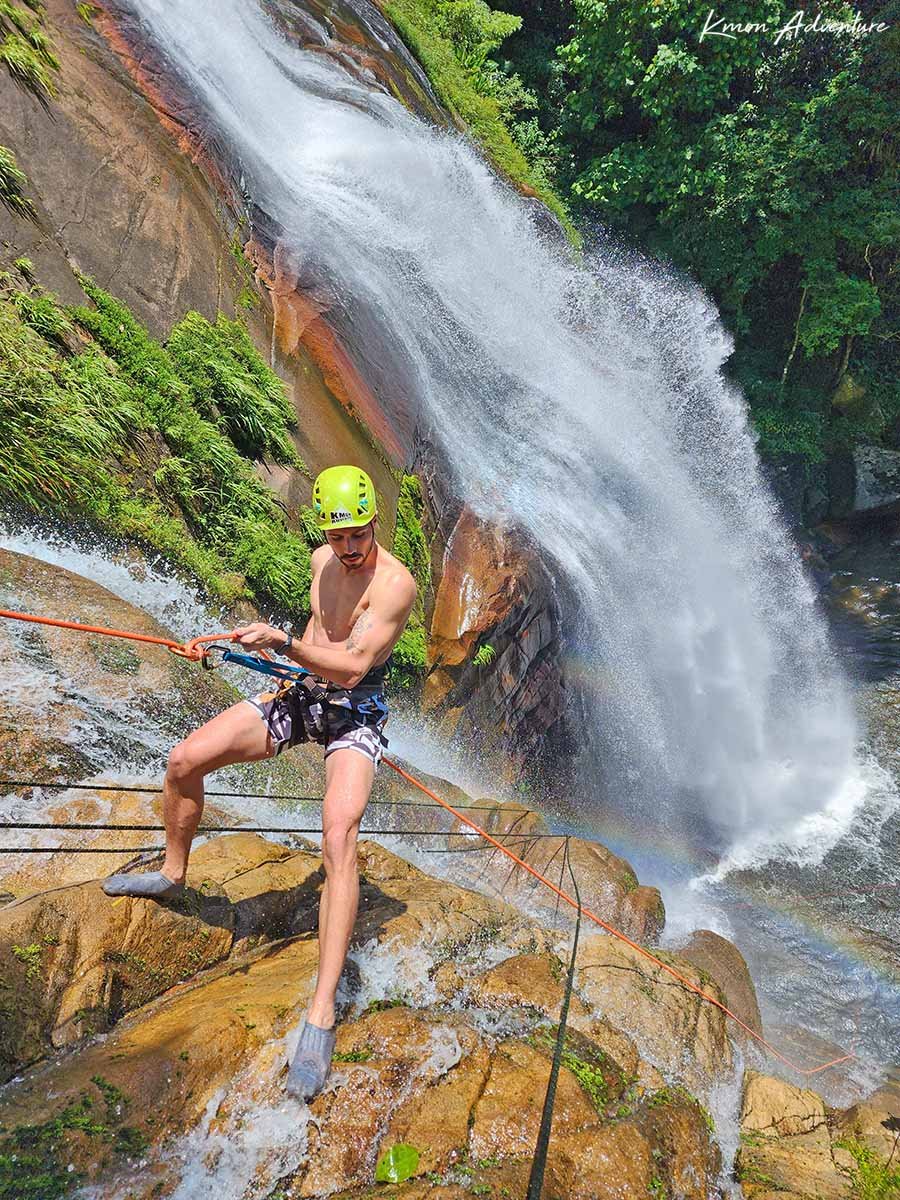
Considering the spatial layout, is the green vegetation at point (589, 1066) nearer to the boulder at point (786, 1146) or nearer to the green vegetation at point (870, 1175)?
the boulder at point (786, 1146)

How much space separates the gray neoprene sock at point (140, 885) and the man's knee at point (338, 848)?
0.70 m

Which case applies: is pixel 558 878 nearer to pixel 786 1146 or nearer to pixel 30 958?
pixel 786 1146

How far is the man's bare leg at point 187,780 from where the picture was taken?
2891mm

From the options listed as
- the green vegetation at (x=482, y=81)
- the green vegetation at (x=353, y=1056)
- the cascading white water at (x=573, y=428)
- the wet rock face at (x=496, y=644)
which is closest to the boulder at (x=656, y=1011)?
the green vegetation at (x=353, y=1056)

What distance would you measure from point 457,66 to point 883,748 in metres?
15.4

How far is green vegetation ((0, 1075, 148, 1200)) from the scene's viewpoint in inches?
76.3

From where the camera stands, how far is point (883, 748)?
1202 centimetres

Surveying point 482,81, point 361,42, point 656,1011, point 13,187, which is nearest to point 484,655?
point 656,1011

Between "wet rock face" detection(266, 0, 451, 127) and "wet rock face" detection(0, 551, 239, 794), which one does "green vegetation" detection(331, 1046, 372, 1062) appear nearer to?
"wet rock face" detection(0, 551, 239, 794)

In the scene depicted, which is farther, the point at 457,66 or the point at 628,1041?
the point at 457,66

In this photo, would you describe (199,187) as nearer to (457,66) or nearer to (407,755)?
(407,755)

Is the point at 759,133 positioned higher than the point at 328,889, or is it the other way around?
the point at 759,133

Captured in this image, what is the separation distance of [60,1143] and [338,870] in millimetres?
1092

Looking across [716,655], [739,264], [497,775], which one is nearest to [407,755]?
[497,775]
